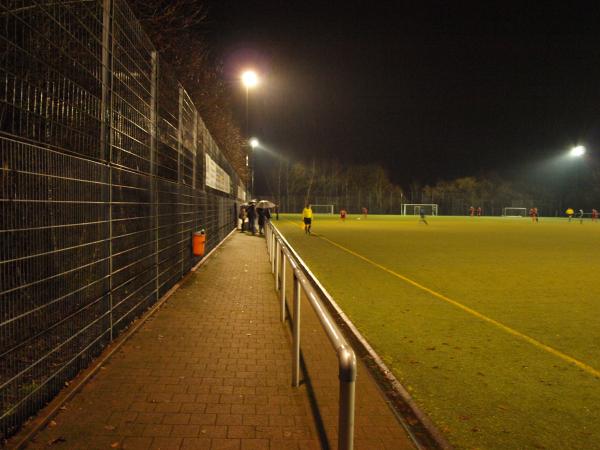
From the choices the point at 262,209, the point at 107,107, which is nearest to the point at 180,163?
the point at 107,107

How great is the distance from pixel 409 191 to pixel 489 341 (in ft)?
306

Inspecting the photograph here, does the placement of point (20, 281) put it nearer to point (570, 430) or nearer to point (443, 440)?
point (443, 440)

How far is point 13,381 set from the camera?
11.2 ft

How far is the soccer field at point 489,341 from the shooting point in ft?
12.9

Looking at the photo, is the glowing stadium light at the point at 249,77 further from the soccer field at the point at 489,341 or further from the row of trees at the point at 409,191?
the row of trees at the point at 409,191

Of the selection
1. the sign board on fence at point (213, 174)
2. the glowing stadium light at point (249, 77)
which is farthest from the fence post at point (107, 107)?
the glowing stadium light at point (249, 77)

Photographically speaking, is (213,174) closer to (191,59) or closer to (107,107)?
(191,59)

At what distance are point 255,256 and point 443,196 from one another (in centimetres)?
7809

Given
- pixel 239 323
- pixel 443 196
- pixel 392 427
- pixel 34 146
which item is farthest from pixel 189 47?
pixel 443 196

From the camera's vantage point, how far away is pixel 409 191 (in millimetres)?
97312

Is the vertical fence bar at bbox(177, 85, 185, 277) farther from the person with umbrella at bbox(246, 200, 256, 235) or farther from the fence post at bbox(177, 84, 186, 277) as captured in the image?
the person with umbrella at bbox(246, 200, 256, 235)

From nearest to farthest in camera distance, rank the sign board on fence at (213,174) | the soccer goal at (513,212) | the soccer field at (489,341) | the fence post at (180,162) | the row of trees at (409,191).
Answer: the soccer field at (489,341) < the fence post at (180,162) < the sign board on fence at (213,174) < the soccer goal at (513,212) < the row of trees at (409,191)

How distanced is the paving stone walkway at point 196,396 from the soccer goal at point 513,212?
82463 millimetres

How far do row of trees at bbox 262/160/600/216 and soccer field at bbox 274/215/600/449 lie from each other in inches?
2940
